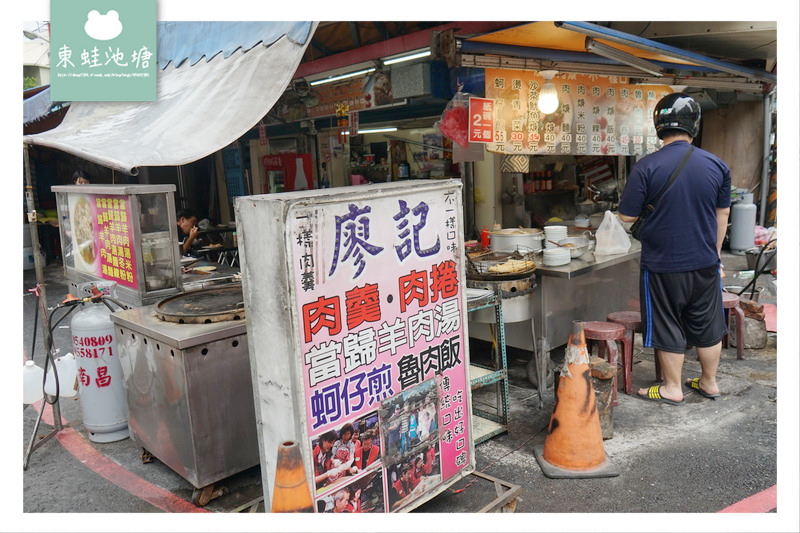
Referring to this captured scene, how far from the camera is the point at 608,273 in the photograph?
261 inches

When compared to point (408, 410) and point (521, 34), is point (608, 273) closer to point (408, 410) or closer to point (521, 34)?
point (521, 34)

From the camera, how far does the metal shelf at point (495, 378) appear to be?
15.0ft

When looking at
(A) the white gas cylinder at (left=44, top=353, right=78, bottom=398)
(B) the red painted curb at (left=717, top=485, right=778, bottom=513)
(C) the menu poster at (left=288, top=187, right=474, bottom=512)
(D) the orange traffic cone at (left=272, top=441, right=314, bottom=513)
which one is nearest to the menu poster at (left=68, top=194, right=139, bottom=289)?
(A) the white gas cylinder at (left=44, top=353, right=78, bottom=398)

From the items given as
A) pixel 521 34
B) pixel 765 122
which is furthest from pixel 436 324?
pixel 765 122

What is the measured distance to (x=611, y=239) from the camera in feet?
21.3

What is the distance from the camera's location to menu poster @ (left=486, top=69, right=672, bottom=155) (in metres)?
6.53

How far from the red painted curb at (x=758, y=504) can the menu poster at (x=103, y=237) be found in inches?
179

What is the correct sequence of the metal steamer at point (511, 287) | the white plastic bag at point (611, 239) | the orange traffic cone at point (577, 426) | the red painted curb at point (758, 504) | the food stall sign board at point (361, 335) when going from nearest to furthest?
the food stall sign board at point (361, 335)
the red painted curb at point (758, 504)
the orange traffic cone at point (577, 426)
the metal steamer at point (511, 287)
the white plastic bag at point (611, 239)

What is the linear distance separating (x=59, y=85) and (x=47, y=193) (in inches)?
505

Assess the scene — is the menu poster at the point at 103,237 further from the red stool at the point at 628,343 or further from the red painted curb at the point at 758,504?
the red painted curb at the point at 758,504

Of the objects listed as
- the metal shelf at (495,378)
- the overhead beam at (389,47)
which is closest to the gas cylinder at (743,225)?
the overhead beam at (389,47)

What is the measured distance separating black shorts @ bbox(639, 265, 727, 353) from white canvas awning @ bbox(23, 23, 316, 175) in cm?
351

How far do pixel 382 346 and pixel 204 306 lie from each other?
5.45 ft

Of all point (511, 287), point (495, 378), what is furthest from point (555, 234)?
point (495, 378)
